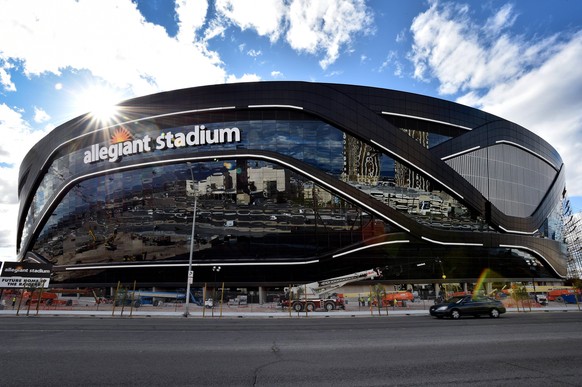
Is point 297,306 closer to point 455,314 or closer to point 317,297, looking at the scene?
point 317,297

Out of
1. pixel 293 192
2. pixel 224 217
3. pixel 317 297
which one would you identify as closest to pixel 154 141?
pixel 224 217

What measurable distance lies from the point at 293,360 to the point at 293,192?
1387 inches

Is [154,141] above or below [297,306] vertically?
above

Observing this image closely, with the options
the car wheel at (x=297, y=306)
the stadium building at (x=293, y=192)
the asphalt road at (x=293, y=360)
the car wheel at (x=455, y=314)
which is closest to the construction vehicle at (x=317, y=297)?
the car wheel at (x=297, y=306)

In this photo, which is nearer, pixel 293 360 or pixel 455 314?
pixel 293 360

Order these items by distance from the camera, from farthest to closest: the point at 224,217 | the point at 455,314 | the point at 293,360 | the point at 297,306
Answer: the point at 224,217 < the point at 297,306 < the point at 455,314 < the point at 293,360

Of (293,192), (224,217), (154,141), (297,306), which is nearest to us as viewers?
(297,306)

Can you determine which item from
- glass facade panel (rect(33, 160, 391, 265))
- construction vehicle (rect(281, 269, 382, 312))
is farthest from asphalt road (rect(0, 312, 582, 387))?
glass facade panel (rect(33, 160, 391, 265))

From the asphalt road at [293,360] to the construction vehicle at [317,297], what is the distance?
48.8 feet

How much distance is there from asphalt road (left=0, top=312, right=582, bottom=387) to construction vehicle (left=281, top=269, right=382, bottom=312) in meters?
14.9

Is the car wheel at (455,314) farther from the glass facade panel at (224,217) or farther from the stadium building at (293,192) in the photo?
the glass facade panel at (224,217)

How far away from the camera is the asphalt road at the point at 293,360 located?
6688mm

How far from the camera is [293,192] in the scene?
4353cm

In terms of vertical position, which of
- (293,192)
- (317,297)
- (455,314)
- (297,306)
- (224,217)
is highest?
(293,192)
